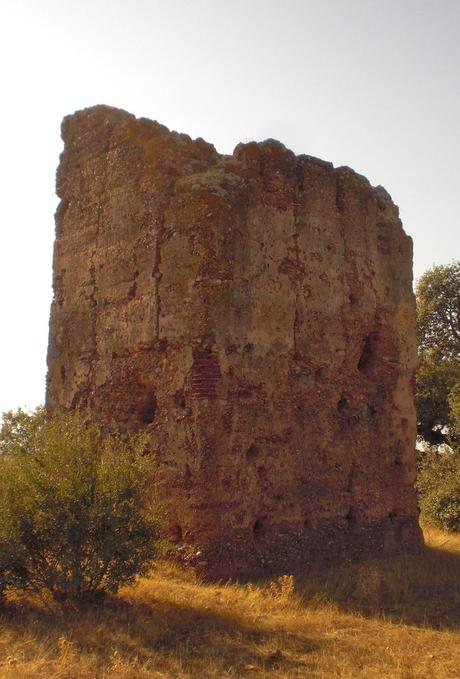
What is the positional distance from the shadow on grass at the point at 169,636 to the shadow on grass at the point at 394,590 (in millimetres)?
1143

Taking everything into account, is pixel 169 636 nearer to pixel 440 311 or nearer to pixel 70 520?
pixel 70 520

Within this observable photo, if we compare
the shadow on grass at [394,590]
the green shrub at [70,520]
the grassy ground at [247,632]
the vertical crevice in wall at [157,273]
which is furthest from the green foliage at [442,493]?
the green shrub at [70,520]

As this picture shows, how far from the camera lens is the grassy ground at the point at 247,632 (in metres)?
5.08

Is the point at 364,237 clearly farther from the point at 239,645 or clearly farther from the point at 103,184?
the point at 239,645

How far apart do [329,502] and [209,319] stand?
2609mm

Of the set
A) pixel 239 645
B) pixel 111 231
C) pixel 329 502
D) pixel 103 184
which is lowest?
pixel 239 645

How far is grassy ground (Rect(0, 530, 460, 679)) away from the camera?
200 inches

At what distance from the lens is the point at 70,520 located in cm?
608

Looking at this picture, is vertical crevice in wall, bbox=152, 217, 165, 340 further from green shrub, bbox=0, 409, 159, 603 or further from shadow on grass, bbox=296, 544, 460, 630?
shadow on grass, bbox=296, 544, 460, 630

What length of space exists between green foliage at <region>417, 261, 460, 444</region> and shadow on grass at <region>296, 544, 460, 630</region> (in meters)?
11.1

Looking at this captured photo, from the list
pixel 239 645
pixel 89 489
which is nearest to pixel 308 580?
pixel 239 645

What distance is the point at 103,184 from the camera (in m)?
8.91

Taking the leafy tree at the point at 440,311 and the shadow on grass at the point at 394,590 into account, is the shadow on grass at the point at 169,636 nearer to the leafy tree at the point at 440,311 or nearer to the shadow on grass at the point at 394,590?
the shadow on grass at the point at 394,590

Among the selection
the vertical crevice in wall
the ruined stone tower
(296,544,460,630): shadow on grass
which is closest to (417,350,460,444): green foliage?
the ruined stone tower
